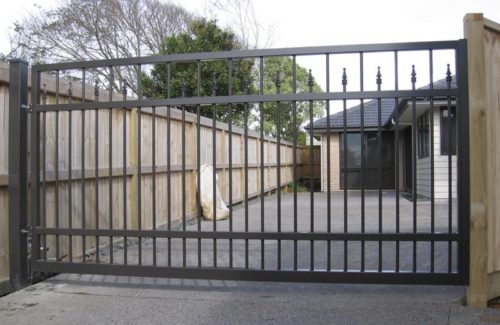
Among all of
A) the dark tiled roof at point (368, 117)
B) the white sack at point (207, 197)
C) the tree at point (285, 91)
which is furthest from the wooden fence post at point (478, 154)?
the tree at point (285, 91)

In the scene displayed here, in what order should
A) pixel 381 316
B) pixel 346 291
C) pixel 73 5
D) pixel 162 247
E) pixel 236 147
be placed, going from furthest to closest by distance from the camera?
pixel 73 5 → pixel 236 147 → pixel 162 247 → pixel 346 291 → pixel 381 316

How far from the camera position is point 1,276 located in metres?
4.19

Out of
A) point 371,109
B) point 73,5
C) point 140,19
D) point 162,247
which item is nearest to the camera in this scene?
point 162,247

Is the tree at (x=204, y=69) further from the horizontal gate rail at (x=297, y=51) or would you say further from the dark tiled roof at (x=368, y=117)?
the horizontal gate rail at (x=297, y=51)

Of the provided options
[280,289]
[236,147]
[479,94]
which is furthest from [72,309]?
[236,147]

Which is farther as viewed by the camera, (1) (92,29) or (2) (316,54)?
(1) (92,29)

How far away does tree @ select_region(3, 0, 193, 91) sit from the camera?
74.9 feet

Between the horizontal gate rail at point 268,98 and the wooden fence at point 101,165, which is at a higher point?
the horizontal gate rail at point 268,98

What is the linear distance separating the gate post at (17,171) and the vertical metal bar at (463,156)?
363 cm

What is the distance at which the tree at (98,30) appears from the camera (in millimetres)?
22828

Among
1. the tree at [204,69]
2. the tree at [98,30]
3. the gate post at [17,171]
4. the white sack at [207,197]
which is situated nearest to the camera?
the gate post at [17,171]

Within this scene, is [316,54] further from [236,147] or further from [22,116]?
[236,147]

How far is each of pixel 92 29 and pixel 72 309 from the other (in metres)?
21.9

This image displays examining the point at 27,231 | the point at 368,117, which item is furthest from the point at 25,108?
the point at 368,117
